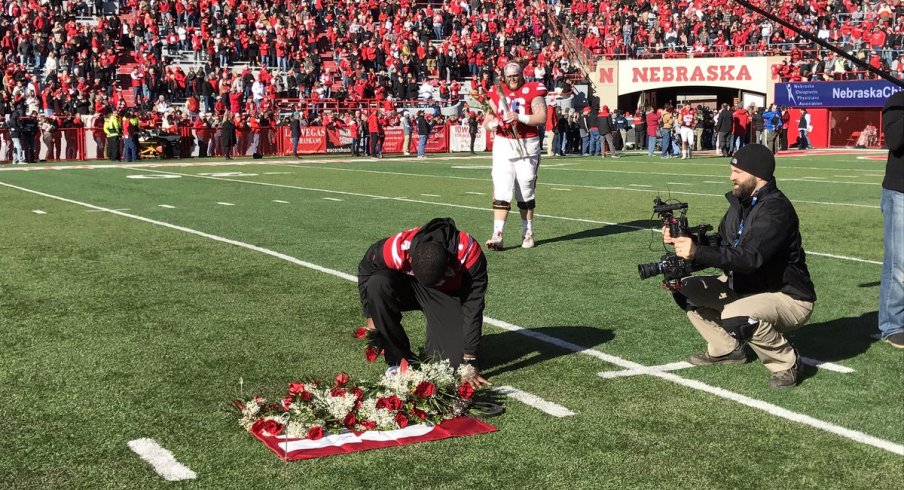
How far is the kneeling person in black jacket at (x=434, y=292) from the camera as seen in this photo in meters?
5.62

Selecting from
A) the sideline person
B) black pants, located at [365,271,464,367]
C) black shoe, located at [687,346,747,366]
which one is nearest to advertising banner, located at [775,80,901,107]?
the sideline person

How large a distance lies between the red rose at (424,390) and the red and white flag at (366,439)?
15cm

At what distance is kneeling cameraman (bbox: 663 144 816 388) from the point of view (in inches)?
221

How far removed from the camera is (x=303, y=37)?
144ft

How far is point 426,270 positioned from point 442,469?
3.72 ft

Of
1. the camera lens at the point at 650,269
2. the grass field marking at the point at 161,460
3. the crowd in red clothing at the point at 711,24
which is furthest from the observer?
the crowd in red clothing at the point at 711,24

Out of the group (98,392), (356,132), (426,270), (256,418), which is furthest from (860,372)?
(356,132)

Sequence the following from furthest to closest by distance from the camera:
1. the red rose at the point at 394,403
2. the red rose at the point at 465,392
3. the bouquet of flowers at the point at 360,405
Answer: the red rose at the point at 465,392, the red rose at the point at 394,403, the bouquet of flowers at the point at 360,405

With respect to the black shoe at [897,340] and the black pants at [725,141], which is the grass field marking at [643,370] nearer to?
the black shoe at [897,340]

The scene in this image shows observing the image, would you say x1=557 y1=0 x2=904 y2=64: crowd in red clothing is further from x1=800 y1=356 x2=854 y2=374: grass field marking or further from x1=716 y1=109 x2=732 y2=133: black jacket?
x1=800 y1=356 x2=854 y2=374: grass field marking

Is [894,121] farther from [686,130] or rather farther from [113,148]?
[113,148]

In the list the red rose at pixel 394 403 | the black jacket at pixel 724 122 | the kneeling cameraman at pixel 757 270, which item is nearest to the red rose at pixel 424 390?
the red rose at pixel 394 403

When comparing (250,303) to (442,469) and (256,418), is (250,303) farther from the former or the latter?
(442,469)

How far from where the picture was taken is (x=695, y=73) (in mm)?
47781
